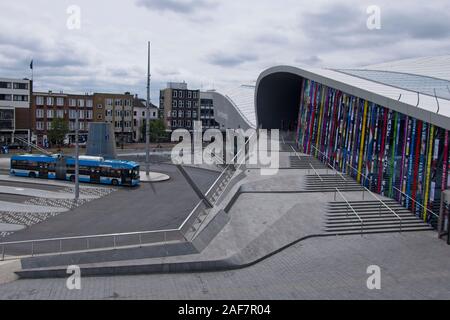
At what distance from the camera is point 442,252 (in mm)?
14234

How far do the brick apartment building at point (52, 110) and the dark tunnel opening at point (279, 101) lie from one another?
35.4 meters

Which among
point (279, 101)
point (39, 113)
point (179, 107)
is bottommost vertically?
point (279, 101)

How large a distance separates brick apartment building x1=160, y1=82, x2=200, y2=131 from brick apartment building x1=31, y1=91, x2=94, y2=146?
53.5ft

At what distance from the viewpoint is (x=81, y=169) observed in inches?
1307

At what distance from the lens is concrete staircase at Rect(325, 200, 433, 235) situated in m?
16.5

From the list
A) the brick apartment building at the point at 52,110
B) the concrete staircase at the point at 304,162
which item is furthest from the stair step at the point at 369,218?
the brick apartment building at the point at 52,110

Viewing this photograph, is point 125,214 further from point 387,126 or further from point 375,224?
point 387,126

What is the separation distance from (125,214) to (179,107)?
60.8m

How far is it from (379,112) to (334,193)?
4362 mm

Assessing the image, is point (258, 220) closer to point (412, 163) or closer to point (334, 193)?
point (334, 193)
